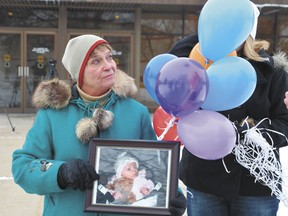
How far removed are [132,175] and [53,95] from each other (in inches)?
22.1

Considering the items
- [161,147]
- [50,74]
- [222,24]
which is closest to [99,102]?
[161,147]

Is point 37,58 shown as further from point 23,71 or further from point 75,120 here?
point 75,120

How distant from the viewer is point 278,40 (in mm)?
12336

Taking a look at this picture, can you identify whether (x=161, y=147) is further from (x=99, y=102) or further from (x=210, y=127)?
(x=99, y=102)

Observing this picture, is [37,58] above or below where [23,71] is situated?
above

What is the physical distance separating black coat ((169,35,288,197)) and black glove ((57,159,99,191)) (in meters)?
0.68

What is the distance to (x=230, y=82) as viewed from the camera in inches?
67.4

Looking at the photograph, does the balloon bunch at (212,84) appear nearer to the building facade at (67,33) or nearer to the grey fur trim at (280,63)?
the grey fur trim at (280,63)

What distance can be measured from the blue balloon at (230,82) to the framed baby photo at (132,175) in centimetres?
29

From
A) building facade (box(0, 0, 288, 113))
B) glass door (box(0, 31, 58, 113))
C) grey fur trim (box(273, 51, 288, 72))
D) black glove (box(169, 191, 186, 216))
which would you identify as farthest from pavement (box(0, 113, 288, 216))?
building facade (box(0, 0, 288, 113))

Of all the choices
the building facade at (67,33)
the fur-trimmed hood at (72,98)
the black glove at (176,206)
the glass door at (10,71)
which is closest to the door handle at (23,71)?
the building facade at (67,33)

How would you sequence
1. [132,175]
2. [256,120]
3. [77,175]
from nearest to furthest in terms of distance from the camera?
[77,175], [132,175], [256,120]

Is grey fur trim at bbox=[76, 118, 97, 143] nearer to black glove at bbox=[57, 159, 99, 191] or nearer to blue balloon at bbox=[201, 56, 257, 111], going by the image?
black glove at bbox=[57, 159, 99, 191]

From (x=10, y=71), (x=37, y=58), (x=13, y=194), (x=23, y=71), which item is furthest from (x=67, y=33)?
(x=13, y=194)
